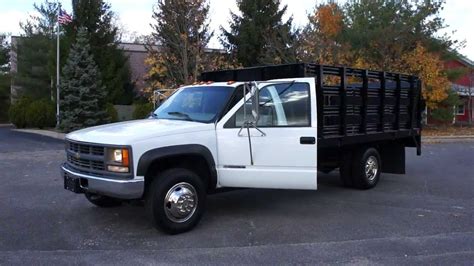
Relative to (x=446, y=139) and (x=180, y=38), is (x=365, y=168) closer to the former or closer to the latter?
(x=446, y=139)

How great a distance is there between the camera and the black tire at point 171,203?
609 cm

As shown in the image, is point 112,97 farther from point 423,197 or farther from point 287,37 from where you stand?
point 423,197

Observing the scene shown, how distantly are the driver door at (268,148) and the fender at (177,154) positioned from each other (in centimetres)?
12

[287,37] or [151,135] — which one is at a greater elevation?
[287,37]

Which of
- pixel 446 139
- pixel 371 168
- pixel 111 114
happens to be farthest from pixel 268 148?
pixel 111 114

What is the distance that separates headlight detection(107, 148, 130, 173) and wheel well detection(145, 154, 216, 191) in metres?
0.34

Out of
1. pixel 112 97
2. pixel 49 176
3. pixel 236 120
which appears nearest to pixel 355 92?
pixel 236 120

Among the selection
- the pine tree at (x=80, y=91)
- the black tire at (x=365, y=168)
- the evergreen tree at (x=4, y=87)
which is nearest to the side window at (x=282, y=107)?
the black tire at (x=365, y=168)

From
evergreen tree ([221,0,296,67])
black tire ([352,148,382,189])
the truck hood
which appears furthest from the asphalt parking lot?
evergreen tree ([221,0,296,67])

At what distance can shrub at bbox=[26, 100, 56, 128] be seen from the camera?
98.1 feet

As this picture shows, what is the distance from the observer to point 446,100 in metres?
27.4

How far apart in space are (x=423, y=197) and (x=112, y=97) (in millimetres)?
24896

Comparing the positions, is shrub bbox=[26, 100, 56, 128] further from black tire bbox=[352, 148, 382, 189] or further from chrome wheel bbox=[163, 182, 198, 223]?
chrome wheel bbox=[163, 182, 198, 223]

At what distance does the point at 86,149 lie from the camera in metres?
6.37
